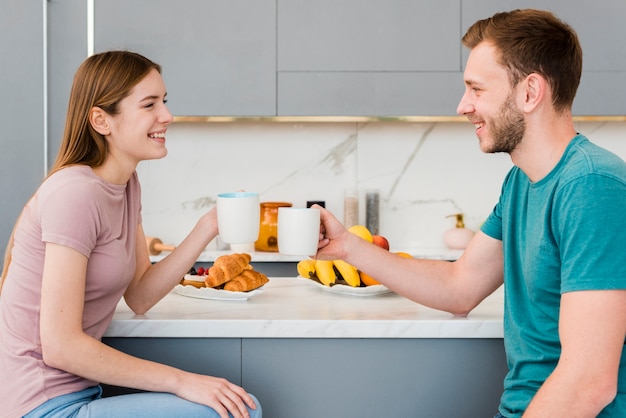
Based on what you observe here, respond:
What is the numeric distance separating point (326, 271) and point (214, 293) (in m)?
0.30

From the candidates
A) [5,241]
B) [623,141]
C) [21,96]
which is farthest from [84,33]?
[623,141]

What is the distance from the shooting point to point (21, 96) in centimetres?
325

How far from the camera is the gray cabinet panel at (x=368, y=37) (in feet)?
11.0

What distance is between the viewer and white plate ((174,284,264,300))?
1.78m

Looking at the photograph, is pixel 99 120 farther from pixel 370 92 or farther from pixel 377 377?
pixel 370 92

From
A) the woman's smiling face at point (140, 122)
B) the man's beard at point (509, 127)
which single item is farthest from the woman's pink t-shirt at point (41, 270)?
the man's beard at point (509, 127)

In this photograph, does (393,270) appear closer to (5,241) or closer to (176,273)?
(176,273)

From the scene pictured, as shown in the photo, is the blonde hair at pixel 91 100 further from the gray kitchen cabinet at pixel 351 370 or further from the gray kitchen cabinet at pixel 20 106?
the gray kitchen cabinet at pixel 20 106

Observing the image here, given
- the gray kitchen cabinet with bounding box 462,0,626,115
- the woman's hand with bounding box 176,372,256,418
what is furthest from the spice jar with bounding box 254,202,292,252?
the woman's hand with bounding box 176,372,256,418

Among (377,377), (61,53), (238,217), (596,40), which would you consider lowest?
(377,377)

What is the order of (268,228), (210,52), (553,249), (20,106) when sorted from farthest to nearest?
(268,228) → (210,52) → (20,106) → (553,249)

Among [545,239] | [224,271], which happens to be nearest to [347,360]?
[224,271]

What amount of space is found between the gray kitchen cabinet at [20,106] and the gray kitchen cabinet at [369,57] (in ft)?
3.50

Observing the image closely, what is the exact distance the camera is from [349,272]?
1.89 meters
